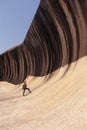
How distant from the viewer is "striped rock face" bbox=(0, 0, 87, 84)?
767 inches

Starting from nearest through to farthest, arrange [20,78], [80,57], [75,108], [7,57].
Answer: [75,108], [80,57], [20,78], [7,57]

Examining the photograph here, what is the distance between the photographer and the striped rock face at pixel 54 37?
19484mm

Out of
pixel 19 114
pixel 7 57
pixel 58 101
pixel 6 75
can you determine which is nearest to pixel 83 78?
pixel 58 101

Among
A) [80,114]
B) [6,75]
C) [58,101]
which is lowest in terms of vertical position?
[6,75]

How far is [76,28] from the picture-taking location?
1989 centimetres

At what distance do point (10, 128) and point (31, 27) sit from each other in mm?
17316

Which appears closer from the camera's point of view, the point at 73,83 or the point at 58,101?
the point at 58,101

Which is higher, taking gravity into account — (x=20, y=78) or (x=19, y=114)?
(x=19, y=114)

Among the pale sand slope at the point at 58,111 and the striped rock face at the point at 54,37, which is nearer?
the pale sand slope at the point at 58,111

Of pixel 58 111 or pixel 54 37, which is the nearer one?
pixel 58 111

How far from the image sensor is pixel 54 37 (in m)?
23.7

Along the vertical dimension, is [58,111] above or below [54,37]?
above

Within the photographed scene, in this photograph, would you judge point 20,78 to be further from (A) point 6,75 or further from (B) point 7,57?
(A) point 6,75

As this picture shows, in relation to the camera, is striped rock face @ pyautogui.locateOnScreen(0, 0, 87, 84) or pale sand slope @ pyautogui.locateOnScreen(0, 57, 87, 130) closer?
pale sand slope @ pyautogui.locateOnScreen(0, 57, 87, 130)
